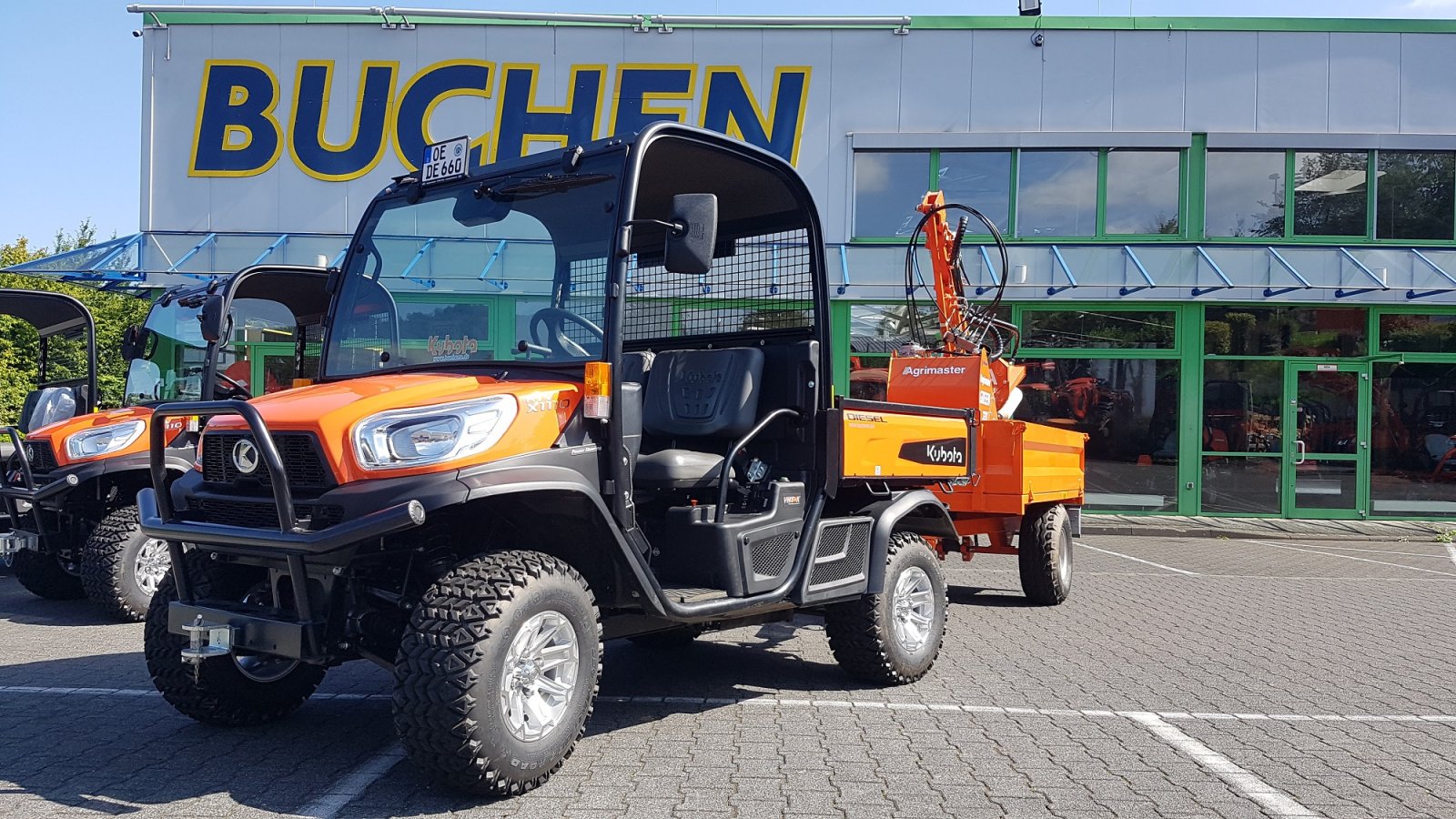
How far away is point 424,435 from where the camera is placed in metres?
3.87

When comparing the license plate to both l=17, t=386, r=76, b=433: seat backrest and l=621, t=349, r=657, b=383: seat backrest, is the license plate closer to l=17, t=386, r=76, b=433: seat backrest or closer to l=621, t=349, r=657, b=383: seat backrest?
l=621, t=349, r=657, b=383: seat backrest

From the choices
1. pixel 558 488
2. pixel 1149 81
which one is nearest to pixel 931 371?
pixel 558 488

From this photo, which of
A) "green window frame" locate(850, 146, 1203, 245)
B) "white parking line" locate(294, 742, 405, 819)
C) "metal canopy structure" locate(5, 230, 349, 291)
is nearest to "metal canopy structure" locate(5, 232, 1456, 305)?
"metal canopy structure" locate(5, 230, 349, 291)

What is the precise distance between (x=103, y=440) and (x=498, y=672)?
200 inches

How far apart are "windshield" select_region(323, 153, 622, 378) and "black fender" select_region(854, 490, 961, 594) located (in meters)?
1.97

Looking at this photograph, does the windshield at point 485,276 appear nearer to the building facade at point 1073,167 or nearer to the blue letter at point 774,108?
the building facade at point 1073,167

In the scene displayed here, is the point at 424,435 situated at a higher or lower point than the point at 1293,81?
lower

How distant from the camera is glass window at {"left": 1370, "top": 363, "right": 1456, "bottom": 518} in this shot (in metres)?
17.1

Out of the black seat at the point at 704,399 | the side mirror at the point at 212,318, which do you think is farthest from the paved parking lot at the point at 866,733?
the side mirror at the point at 212,318

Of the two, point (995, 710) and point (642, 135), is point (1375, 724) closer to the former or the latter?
point (995, 710)

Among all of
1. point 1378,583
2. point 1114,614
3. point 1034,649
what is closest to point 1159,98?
point 1378,583

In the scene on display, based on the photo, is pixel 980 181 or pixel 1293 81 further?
pixel 980 181

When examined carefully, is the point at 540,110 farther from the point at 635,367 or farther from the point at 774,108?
the point at 635,367

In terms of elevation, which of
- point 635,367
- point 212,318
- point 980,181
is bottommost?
point 635,367
